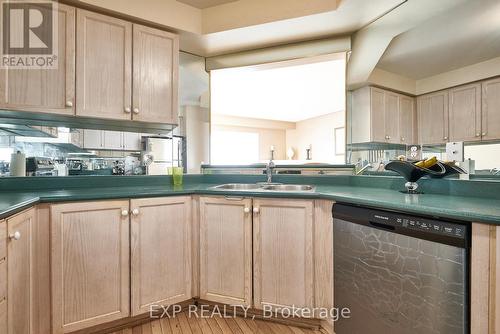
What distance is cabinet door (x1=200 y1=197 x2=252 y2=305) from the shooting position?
1691 mm

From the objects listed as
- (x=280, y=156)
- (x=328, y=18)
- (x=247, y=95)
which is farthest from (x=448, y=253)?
(x=280, y=156)

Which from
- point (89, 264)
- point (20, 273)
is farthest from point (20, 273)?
point (89, 264)

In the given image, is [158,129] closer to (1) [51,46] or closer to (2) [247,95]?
(1) [51,46]

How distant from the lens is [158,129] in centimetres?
228

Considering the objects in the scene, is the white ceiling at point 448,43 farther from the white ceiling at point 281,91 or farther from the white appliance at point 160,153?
the white appliance at point 160,153

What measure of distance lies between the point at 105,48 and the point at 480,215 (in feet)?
7.68

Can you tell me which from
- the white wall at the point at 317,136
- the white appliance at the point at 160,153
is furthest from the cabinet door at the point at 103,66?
the white wall at the point at 317,136

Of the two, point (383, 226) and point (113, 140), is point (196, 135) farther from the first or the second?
point (383, 226)

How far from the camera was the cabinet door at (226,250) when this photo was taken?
1.69 meters

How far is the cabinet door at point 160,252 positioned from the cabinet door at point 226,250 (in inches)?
→ 4.6

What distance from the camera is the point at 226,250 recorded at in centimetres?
174

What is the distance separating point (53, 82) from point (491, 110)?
263 centimetres

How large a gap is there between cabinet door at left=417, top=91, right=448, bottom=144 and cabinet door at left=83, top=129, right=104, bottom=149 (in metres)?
2.33

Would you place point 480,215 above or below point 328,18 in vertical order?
below
